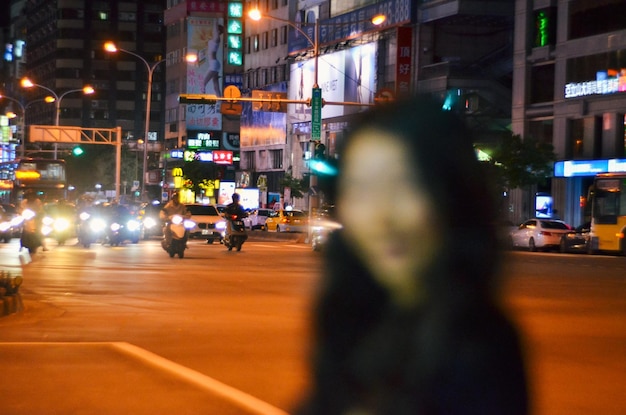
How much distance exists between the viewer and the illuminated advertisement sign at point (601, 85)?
48.1 m

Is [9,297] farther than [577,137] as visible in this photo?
No

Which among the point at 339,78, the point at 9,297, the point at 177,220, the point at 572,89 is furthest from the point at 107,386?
the point at 339,78

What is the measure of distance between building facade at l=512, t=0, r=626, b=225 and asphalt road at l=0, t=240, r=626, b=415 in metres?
29.5

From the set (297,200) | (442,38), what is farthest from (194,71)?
(442,38)

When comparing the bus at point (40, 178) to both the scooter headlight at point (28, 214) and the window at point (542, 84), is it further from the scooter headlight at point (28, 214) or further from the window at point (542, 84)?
the scooter headlight at point (28, 214)

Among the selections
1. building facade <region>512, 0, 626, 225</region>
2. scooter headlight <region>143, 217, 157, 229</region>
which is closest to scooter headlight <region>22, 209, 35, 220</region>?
scooter headlight <region>143, 217, 157, 229</region>

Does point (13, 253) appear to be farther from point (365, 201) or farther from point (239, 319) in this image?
point (365, 201)

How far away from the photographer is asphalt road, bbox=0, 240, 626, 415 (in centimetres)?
763

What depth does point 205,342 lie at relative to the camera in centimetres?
1089

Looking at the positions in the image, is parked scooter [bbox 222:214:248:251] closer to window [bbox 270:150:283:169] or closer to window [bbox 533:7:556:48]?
window [bbox 533:7:556:48]

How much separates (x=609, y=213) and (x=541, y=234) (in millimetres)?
5091

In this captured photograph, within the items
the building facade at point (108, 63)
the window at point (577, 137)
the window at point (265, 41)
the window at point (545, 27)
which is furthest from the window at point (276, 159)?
the building facade at point (108, 63)

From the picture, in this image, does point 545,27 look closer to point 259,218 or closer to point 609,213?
point 609,213

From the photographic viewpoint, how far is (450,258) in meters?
3.39
